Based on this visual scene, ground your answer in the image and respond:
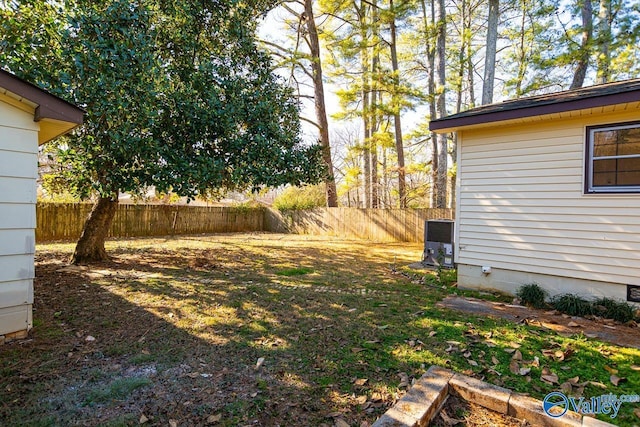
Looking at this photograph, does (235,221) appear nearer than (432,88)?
No

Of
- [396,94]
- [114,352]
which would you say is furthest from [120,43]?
[396,94]

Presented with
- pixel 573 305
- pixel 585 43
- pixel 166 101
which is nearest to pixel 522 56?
pixel 585 43

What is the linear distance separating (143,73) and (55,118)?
6.22 feet

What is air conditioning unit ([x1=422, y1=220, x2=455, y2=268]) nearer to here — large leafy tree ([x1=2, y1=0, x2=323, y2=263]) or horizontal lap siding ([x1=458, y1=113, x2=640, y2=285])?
horizontal lap siding ([x1=458, y1=113, x2=640, y2=285])

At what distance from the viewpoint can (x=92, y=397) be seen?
7.55ft

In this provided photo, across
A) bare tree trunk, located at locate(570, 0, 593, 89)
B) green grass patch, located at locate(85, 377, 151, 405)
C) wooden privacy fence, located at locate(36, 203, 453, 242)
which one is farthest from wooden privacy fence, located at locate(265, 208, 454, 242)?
green grass patch, located at locate(85, 377, 151, 405)

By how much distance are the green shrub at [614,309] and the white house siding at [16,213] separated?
6.71 metres

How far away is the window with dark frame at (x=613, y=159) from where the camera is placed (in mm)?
4206

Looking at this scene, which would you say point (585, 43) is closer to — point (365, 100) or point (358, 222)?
point (365, 100)

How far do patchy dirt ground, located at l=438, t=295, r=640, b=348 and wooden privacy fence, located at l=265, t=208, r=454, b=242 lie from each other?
7568 mm

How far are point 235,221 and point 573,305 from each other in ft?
47.9

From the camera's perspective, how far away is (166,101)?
5.29 metres

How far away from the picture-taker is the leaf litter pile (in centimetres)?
221

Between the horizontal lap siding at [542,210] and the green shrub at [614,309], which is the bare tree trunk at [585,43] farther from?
the green shrub at [614,309]
